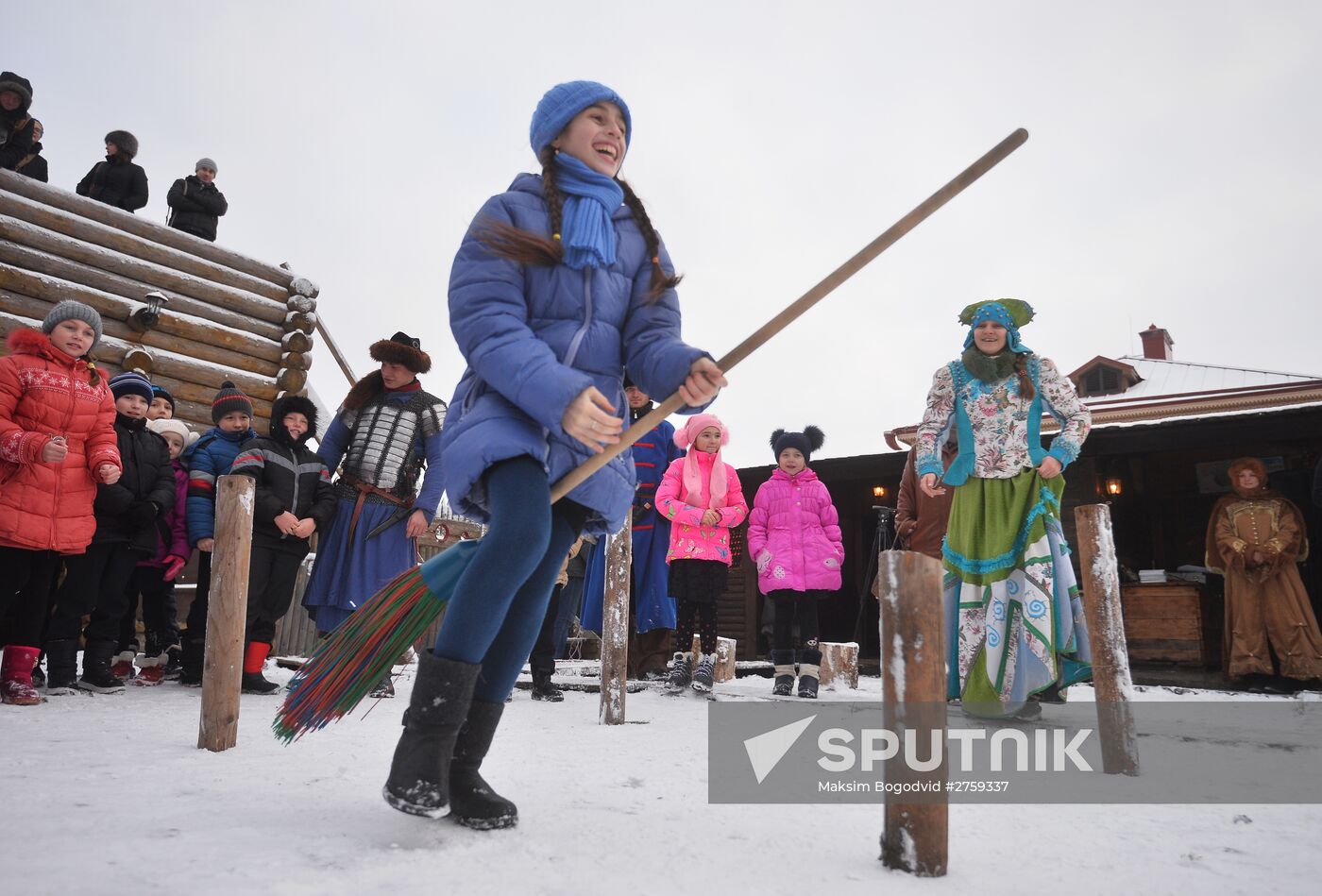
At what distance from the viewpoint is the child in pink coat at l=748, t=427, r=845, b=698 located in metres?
5.29

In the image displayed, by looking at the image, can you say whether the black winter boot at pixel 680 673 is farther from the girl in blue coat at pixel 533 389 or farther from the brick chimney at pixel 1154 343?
the brick chimney at pixel 1154 343

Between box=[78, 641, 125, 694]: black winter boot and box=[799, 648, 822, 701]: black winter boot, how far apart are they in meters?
3.84

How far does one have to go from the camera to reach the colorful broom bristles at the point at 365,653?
209cm

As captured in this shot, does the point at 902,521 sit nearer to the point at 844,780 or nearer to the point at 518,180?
the point at 844,780

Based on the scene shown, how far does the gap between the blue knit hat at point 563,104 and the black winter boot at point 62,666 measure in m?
3.69

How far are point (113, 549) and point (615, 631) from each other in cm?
283

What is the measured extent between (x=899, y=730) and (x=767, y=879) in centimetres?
37

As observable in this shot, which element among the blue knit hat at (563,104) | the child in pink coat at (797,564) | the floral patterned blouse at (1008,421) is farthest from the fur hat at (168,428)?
the floral patterned blouse at (1008,421)

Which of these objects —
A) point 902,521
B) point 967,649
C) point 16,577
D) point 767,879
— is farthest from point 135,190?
point 767,879

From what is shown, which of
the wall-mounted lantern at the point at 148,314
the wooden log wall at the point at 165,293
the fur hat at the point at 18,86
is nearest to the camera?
the fur hat at the point at 18,86

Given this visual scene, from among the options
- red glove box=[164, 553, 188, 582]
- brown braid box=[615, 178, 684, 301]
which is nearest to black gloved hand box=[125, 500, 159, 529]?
red glove box=[164, 553, 188, 582]

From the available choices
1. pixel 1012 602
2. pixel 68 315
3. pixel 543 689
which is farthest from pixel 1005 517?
pixel 68 315

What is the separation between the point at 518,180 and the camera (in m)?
2.15

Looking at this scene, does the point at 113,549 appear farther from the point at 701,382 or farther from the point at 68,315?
the point at 701,382
